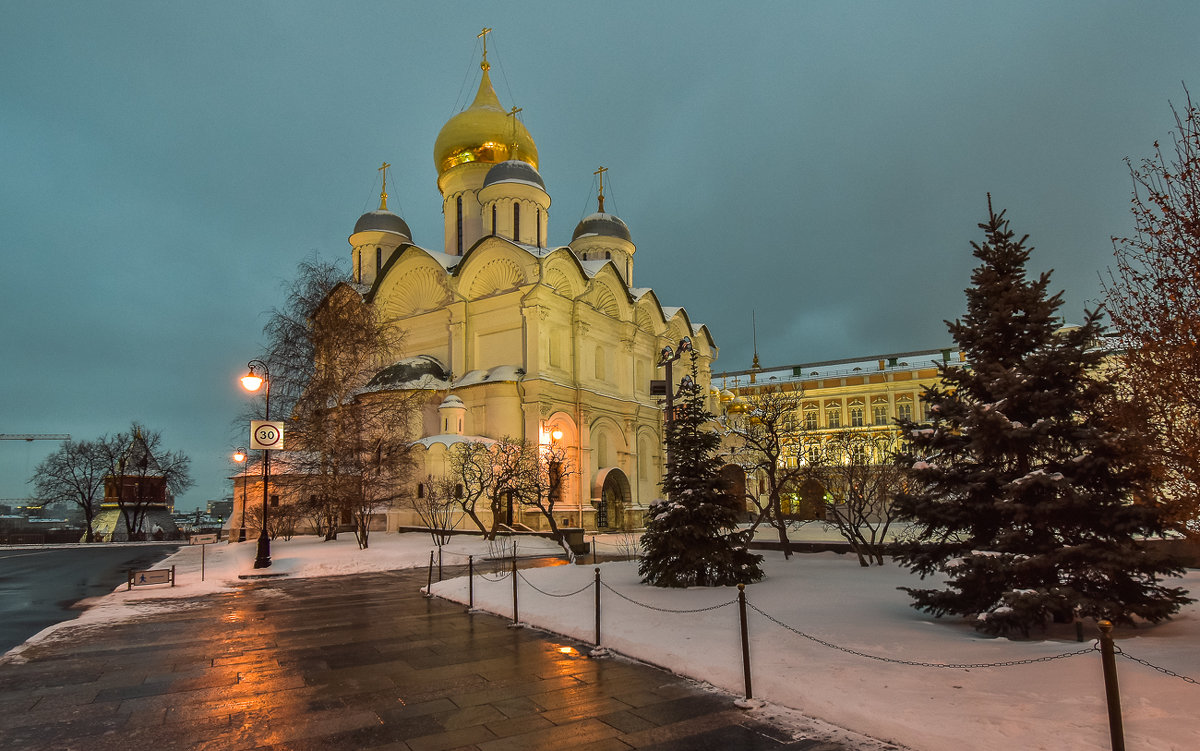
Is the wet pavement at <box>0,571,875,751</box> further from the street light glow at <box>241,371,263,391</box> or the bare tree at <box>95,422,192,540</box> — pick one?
the bare tree at <box>95,422,192,540</box>

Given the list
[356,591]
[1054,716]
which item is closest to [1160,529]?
[1054,716]

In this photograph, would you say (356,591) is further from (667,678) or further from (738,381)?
(738,381)

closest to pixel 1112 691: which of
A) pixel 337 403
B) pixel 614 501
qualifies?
pixel 337 403

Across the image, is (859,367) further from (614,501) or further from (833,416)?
(614,501)

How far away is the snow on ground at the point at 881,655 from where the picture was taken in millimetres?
5426

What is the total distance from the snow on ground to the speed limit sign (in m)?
4.48

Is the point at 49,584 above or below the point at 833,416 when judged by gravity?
below

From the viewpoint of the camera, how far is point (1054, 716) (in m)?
5.55

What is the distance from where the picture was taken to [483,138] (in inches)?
1778

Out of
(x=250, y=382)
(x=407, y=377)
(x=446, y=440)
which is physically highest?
(x=407, y=377)

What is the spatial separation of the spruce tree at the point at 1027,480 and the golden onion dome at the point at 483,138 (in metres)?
38.6

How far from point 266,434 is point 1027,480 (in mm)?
16983

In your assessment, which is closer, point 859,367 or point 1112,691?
point 1112,691

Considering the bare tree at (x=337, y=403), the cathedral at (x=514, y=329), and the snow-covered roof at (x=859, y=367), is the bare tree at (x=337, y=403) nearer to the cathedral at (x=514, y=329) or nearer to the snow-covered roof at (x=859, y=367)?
the cathedral at (x=514, y=329)
